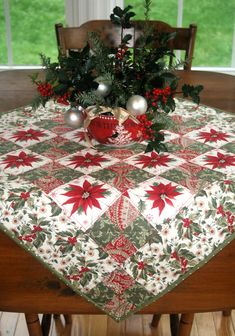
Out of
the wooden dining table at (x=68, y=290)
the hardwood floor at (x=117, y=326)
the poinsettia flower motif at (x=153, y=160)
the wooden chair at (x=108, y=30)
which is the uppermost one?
the wooden chair at (x=108, y=30)

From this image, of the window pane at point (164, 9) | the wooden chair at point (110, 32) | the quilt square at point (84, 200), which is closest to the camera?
the quilt square at point (84, 200)

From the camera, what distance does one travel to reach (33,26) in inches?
146

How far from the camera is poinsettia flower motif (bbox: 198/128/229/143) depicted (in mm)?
1253

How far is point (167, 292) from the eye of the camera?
1.06m

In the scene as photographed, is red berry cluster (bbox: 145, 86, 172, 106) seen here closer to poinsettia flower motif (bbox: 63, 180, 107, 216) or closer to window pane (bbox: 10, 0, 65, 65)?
poinsettia flower motif (bbox: 63, 180, 107, 216)

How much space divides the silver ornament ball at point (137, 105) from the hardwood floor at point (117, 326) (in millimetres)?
925

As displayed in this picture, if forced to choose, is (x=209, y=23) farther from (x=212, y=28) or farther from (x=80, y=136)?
(x=80, y=136)

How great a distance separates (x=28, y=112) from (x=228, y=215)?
0.70 m

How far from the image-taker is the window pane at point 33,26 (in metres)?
3.53

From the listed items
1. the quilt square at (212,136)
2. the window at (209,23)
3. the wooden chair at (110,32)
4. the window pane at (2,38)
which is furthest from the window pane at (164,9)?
the quilt square at (212,136)

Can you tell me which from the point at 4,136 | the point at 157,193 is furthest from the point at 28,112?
the point at 157,193

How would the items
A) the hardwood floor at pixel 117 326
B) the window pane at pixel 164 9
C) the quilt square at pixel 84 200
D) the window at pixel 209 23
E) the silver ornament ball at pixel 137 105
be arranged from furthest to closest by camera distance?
the window at pixel 209 23 → the window pane at pixel 164 9 → the hardwood floor at pixel 117 326 → the silver ornament ball at pixel 137 105 → the quilt square at pixel 84 200

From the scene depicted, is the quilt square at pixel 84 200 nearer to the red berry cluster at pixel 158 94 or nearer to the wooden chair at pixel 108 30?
the red berry cluster at pixel 158 94

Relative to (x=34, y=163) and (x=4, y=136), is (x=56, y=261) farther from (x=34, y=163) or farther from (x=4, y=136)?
(x=4, y=136)
